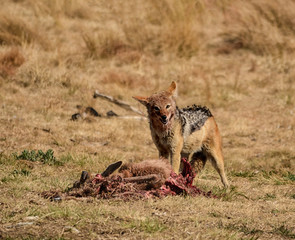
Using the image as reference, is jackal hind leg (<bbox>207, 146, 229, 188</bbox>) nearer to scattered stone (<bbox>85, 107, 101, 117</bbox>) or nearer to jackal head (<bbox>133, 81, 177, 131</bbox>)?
jackal head (<bbox>133, 81, 177, 131</bbox>)

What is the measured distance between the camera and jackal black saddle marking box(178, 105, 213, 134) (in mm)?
7371

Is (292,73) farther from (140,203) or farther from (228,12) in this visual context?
(140,203)

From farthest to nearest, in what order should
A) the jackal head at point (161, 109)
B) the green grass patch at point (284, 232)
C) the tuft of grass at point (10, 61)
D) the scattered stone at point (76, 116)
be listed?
the tuft of grass at point (10, 61) → the scattered stone at point (76, 116) → the jackal head at point (161, 109) → the green grass patch at point (284, 232)

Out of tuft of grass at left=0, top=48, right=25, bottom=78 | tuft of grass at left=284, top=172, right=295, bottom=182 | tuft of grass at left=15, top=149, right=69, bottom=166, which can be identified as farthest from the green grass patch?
tuft of grass at left=0, top=48, right=25, bottom=78

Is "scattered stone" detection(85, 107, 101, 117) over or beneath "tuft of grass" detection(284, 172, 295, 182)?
over

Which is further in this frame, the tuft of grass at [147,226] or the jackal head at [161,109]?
the jackal head at [161,109]

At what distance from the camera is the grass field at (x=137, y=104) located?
5.08m

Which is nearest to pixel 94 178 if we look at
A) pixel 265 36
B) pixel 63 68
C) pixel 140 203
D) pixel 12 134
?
pixel 140 203

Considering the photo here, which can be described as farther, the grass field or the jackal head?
the jackal head

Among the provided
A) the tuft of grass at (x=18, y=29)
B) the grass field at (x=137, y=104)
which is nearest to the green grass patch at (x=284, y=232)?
the grass field at (x=137, y=104)

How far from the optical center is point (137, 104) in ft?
42.5

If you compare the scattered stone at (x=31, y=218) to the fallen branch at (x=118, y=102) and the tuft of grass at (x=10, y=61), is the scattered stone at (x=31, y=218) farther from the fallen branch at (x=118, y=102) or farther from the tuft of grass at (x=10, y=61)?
the tuft of grass at (x=10, y=61)

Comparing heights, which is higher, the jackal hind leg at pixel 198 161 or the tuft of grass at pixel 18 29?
the tuft of grass at pixel 18 29

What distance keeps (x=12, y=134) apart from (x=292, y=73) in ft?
25.4
